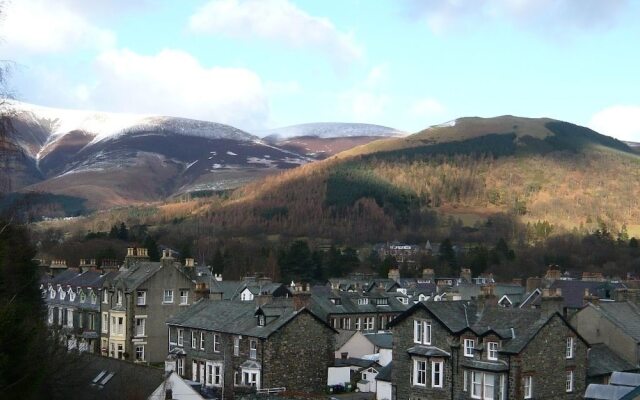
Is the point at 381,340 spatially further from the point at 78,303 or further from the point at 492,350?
the point at 492,350

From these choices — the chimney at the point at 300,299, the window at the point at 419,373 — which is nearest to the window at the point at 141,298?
the chimney at the point at 300,299

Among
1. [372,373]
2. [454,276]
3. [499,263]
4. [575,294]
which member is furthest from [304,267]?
[372,373]

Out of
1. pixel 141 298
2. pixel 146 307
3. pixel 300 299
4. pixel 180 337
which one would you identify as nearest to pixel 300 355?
pixel 300 299

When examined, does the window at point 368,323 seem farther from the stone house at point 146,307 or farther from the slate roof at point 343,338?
the stone house at point 146,307

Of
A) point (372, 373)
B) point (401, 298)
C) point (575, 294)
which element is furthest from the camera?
point (401, 298)

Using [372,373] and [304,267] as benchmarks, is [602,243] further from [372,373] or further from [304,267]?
[372,373]

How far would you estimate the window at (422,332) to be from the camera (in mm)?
41000

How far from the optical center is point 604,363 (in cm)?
4222

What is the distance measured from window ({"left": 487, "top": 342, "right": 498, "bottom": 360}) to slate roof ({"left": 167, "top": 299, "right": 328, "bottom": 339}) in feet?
37.9

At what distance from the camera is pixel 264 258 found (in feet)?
445

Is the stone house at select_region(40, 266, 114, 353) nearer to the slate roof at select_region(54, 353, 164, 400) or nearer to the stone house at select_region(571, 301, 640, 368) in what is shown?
the slate roof at select_region(54, 353, 164, 400)

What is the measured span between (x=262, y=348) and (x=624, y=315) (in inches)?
788

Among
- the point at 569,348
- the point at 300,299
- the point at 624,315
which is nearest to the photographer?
the point at 569,348

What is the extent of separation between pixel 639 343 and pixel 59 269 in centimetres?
6578
